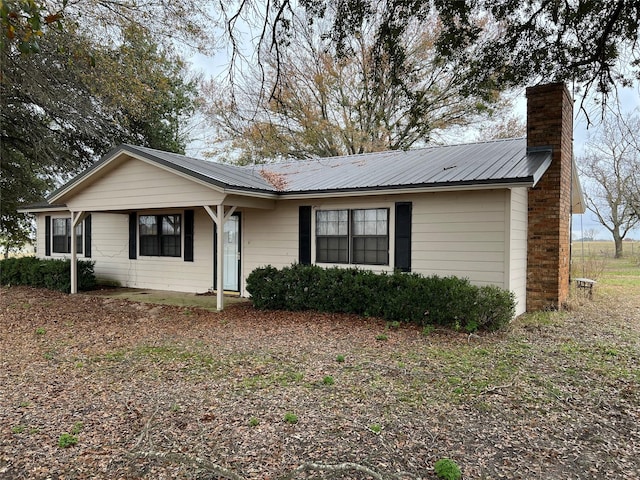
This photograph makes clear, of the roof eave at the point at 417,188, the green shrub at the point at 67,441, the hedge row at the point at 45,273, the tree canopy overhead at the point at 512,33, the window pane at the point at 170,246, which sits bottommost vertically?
the green shrub at the point at 67,441

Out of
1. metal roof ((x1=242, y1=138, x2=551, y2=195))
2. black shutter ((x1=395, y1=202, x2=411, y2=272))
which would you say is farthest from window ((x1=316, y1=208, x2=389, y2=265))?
metal roof ((x1=242, y1=138, x2=551, y2=195))

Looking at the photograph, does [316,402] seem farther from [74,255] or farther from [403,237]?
[74,255]

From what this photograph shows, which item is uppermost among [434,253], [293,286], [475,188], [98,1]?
[98,1]

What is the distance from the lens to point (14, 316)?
843 centimetres

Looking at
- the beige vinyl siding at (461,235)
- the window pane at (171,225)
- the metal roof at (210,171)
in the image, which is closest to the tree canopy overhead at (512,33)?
the beige vinyl siding at (461,235)

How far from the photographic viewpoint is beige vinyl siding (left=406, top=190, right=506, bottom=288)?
7.68 meters

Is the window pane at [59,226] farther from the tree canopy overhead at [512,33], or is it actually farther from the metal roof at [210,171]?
the tree canopy overhead at [512,33]

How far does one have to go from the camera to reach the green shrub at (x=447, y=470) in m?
2.87

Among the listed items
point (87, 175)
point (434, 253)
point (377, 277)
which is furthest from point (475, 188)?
point (87, 175)

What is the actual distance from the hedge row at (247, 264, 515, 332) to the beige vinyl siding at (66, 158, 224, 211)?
2.09 m

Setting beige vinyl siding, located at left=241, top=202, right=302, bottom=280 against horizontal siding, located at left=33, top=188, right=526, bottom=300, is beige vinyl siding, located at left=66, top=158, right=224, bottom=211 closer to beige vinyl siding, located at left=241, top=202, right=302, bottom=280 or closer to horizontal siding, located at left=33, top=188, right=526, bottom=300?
horizontal siding, located at left=33, top=188, right=526, bottom=300

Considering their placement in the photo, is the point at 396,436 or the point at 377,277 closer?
the point at 396,436

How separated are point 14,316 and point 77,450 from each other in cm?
664

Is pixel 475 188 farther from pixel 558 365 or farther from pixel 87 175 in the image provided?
pixel 87 175
